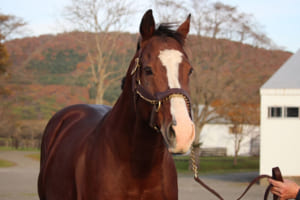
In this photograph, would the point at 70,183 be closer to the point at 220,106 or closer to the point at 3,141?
→ the point at 220,106

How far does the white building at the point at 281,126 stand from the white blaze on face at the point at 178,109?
1574 centimetres

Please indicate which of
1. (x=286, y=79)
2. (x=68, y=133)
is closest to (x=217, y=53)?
(x=286, y=79)

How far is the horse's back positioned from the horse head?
2.91ft

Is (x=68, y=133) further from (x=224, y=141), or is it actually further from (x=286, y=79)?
(x=224, y=141)

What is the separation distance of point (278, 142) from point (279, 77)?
2940 mm

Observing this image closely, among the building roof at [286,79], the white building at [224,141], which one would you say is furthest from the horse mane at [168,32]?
the white building at [224,141]

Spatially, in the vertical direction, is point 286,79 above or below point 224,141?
A: above

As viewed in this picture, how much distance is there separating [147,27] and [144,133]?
2.40 ft

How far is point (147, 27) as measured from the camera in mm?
2770

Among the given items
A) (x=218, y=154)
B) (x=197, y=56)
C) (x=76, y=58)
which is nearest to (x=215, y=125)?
(x=218, y=154)

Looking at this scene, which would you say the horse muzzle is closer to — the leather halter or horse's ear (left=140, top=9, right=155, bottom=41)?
the leather halter

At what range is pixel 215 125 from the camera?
166 ft

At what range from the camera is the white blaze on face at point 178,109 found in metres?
2.25

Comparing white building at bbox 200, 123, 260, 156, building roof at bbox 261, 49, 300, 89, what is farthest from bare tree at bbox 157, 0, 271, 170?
white building at bbox 200, 123, 260, 156
